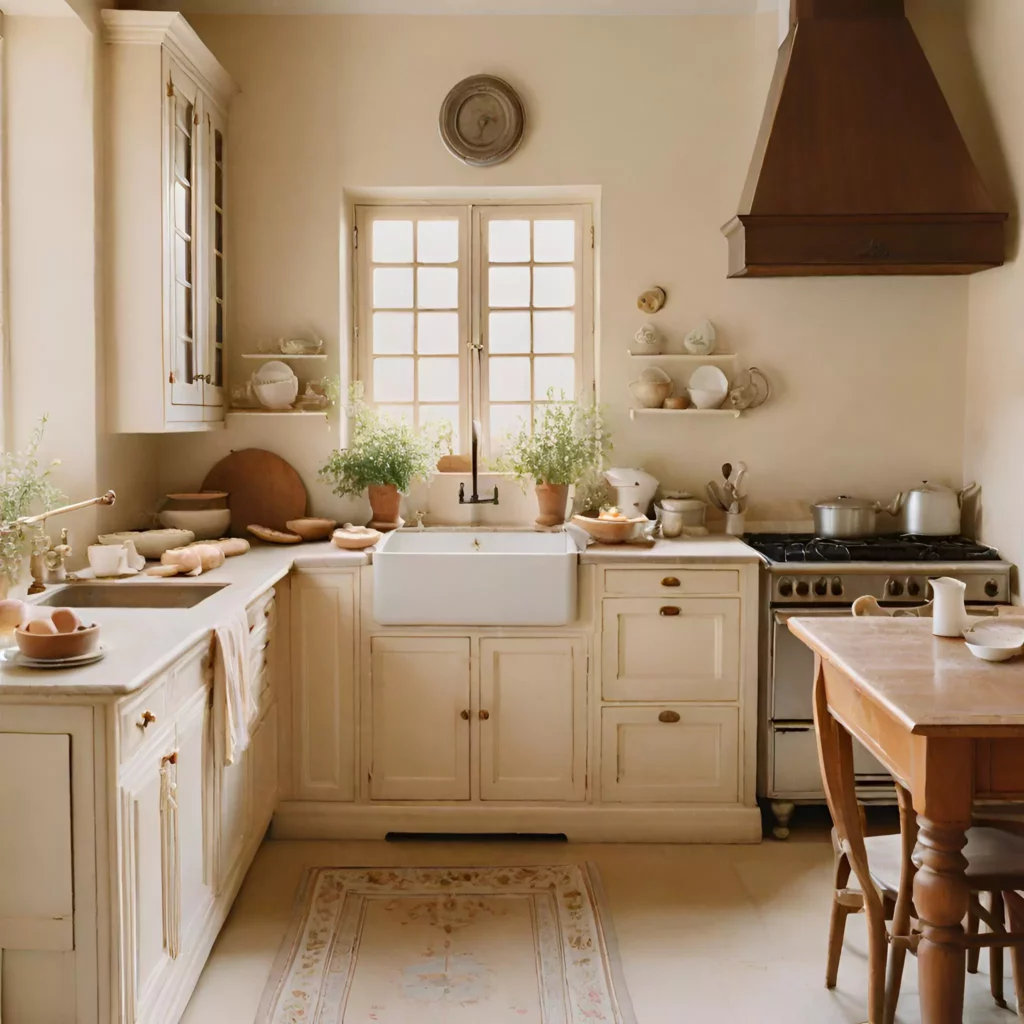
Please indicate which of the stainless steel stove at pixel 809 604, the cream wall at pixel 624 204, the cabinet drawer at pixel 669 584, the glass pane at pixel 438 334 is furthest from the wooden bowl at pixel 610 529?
the glass pane at pixel 438 334

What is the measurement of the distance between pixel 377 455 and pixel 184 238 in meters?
1.00

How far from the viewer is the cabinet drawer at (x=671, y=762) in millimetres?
3625

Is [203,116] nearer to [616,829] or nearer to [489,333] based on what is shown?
[489,333]

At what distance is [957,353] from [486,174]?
6.35 ft

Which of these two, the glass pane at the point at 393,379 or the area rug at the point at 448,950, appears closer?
the area rug at the point at 448,950

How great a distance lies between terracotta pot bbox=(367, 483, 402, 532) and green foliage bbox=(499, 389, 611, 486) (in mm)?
477

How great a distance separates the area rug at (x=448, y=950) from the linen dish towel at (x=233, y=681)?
1.87 ft

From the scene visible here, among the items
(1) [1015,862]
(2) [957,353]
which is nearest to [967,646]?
(1) [1015,862]

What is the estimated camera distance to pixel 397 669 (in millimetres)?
3600

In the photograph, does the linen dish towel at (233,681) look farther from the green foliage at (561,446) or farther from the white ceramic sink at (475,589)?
the green foliage at (561,446)

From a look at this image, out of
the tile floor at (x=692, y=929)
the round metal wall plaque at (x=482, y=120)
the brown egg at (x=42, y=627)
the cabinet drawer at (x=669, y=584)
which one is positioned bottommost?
the tile floor at (x=692, y=929)

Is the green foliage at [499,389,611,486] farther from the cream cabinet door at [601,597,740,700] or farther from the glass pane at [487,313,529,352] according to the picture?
the cream cabinet door at [601,597,740,700]

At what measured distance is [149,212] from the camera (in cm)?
339

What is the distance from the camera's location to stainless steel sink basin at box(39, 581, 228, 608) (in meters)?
3.12
